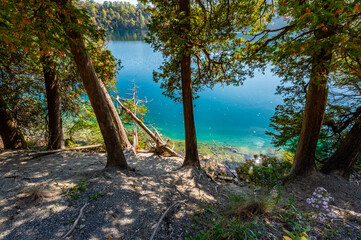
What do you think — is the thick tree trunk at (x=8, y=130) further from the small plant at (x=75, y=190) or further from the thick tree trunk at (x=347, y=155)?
the thick tree trunk at (x=347, y=155)

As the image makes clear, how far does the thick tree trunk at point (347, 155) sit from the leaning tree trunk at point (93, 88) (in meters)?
6.41

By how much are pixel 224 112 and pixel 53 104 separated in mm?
17891

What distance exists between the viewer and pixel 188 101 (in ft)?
14.8

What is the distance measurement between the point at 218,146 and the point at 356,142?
8.43 m

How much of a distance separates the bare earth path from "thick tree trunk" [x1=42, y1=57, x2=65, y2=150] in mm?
1580

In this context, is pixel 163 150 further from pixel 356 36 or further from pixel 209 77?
pixel 356 36

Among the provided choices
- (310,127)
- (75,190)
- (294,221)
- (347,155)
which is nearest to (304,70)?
(310,127)

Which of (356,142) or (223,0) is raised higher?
(223,0)

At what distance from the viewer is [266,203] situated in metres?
2.39

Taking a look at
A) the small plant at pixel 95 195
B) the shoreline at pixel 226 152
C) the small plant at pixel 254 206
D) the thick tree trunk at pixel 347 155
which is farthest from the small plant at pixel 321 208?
the shoreline at pixel 226 152

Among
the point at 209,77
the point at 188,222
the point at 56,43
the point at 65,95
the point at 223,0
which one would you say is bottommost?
the point at 188,222

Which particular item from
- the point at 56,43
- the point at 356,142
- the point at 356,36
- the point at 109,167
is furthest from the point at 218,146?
the point at 56,43

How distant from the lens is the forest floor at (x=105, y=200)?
7.11 ft

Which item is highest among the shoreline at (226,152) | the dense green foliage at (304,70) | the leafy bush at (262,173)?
the dense green foliage at (304,70)
